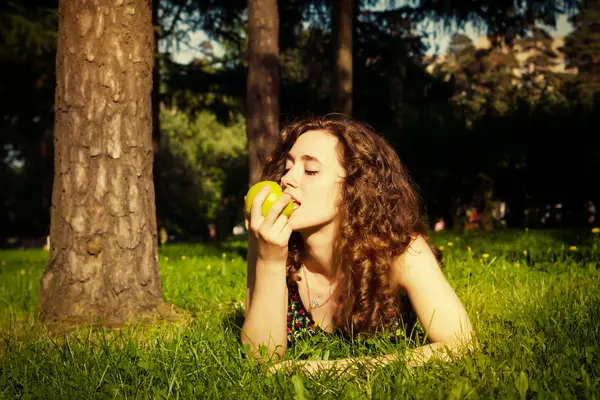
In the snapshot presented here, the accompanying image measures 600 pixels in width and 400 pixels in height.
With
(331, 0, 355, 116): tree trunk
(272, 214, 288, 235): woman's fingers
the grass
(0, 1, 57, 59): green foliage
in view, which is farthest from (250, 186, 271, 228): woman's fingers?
(0, 1, 57, 59): green foliage

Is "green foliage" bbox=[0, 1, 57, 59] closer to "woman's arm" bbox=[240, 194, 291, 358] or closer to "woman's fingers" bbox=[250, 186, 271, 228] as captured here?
"woman's fingers" bbox=[250, 186, 271, 228]

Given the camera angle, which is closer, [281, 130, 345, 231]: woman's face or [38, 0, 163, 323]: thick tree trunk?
[281, 130, 345, 231]: woman's face

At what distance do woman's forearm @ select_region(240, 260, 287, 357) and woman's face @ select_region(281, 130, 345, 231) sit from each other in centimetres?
25

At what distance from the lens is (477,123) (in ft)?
38.2

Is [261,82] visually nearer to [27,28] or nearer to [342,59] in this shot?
[342,59]

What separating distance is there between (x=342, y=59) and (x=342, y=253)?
303 inches

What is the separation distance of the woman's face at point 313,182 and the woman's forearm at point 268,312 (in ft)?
0.81

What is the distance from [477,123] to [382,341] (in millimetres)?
9857

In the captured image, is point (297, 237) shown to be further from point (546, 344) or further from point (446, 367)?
point (546, 344)

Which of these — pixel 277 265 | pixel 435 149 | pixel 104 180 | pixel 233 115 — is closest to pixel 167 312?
pixel 104 180

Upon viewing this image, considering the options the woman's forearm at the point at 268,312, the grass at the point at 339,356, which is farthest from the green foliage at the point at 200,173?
the woman's forearm at the point at 268,312

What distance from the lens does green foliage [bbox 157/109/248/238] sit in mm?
24828

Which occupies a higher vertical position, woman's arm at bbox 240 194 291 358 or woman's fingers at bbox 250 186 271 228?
woman's fingers at bbox 250 186 271 228

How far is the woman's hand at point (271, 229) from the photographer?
7.91 ft
